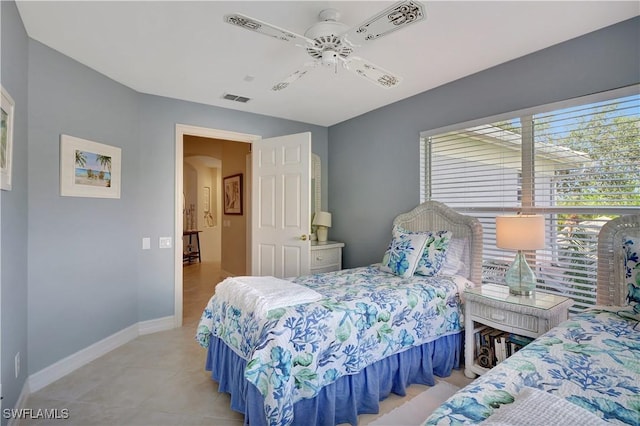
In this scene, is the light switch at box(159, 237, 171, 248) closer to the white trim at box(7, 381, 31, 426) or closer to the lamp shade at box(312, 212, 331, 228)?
the white trim at box(7, 381, 31, 426)

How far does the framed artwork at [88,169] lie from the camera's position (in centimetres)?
264

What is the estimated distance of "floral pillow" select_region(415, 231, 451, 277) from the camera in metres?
2.77

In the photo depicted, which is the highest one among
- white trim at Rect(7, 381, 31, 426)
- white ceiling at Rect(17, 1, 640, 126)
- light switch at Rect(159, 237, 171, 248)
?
white ceiling at Rect(17, 1, 640, 126)

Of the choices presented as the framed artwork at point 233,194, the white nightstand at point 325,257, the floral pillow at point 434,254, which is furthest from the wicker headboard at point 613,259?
the framed artwork at point 233,194

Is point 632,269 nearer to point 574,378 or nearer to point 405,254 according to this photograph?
point 574,378

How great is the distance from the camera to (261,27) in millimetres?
1720

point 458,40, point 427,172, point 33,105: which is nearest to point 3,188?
point 33,105

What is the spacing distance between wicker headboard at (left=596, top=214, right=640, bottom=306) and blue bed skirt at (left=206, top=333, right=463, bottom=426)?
1052mm

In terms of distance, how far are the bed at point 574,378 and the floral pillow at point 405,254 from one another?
3.94 ft

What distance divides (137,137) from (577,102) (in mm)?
4036

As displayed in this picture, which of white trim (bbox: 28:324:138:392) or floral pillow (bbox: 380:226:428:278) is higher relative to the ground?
floral pillow (bbox: 380:226:428:278)

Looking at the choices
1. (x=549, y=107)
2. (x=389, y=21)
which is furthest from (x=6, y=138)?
(x=549, y=107)

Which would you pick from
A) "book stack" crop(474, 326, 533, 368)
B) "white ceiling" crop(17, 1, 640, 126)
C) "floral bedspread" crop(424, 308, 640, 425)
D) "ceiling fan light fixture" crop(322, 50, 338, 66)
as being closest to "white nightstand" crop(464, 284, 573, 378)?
"book stack" crop(474, 326, 533, 368)

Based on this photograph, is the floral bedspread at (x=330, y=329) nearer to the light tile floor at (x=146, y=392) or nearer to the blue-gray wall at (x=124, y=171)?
the light tile floor at (x=146, y=392)
